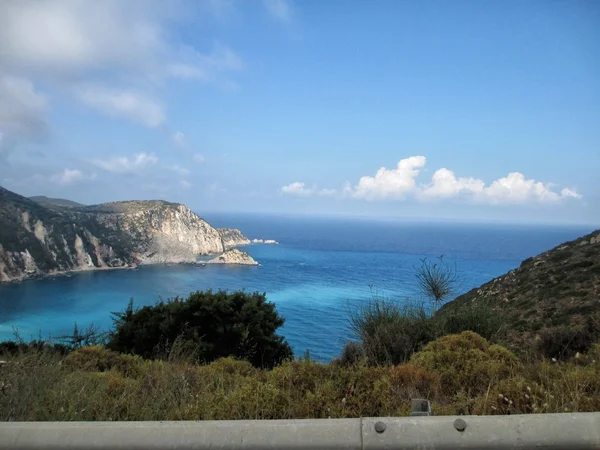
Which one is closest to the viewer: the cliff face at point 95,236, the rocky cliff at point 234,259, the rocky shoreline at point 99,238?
the cliff face at point 95,236

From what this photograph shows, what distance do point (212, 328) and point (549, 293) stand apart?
1138 cm

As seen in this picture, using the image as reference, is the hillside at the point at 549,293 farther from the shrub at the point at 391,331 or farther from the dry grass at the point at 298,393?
the dry grass at the point at 298,393

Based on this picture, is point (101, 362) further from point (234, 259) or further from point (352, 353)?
point (234, 259)

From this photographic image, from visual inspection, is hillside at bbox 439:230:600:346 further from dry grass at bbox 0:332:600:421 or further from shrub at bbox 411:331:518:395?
dry grass at bbox 0:332:600:421

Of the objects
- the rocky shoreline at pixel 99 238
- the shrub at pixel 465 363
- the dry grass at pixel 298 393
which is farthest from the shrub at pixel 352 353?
the rocky shoreline at pixel 99 238

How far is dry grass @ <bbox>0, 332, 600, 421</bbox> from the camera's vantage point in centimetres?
309

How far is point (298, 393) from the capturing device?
3658mm

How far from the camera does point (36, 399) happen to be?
315 centimetres

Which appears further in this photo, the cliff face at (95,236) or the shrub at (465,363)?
the cliff face at (95,236)

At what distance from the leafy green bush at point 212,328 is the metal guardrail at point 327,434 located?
9.75 metres

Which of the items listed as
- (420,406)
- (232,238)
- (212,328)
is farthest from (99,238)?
(420,406)

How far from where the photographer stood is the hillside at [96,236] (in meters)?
83.3

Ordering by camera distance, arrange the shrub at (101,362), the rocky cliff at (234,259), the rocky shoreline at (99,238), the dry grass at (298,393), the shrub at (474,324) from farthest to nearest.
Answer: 1. the rocky cliff at (234,259)
2. the rocky shoreline at (99,238)
3. the shrub at (474,324)
4. the shrub at (101,362)
5. the dry grass at (298,393)

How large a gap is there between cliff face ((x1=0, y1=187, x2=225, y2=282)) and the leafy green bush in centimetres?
7995
